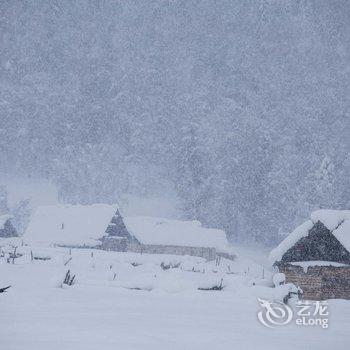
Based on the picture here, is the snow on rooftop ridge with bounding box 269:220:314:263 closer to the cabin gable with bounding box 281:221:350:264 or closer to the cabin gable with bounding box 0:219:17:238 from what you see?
the cabin gable with bounding box 281:221:350:264

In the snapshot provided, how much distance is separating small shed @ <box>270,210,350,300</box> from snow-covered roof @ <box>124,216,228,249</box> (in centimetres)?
3381

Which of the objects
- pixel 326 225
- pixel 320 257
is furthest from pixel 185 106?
pixel 320 257

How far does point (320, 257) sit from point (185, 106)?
331ft

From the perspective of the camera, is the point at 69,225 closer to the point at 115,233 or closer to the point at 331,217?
the point at 115,233

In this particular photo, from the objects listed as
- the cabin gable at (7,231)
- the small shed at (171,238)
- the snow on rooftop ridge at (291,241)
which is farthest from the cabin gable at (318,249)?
the cabin gable at (7,231)

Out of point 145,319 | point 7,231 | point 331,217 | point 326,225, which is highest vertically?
point 7,231

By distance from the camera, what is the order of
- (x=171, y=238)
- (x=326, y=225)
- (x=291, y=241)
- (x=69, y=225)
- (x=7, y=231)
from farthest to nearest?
(x=171, y=238), (x=7, y=231), (x=69, y=225), (x=291, y=241), (x=326, y=225)

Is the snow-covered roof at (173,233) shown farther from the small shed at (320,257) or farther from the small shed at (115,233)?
the small shed at (320,257)

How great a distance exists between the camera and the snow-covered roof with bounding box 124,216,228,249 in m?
53.0

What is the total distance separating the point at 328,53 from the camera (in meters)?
157

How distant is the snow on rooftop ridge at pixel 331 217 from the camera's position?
62.5 feet

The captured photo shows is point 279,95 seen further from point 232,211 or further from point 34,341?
point 34,341

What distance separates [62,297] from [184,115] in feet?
350

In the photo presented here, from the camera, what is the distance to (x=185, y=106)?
117750 mm
